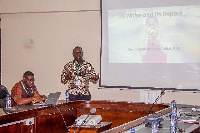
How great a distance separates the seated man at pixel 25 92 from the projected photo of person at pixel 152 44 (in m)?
2.26

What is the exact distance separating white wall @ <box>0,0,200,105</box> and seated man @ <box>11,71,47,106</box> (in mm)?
2270

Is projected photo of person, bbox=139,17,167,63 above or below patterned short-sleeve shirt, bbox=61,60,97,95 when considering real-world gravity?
above

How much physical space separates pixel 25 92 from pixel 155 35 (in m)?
2.62

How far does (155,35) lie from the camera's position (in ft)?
21.2

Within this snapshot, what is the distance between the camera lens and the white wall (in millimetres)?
7094

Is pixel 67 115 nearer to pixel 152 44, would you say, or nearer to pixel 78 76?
pixel 78 76

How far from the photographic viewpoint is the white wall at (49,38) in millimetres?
7094

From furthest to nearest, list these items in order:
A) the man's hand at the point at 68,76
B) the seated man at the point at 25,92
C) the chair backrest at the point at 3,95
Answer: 1. the man's hand at the point at 68,76
2. the seated man at the point at 25,92
3. the chair backrest at the point at 3,95

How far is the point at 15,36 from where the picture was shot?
771 cm

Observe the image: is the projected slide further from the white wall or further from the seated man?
the seated man

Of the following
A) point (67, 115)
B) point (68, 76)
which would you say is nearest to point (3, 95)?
point (67, 115)

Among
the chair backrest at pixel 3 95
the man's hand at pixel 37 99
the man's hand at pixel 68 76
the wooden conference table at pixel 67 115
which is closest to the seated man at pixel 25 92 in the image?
the man's hand at pixel 37 99

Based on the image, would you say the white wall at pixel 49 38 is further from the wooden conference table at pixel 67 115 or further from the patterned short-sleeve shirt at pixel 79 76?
the wooden conference table at pixel 67 115

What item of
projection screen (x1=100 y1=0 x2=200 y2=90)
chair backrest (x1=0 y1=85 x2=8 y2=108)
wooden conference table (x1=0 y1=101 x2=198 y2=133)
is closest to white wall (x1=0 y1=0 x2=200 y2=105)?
projection screen (x1=100 y1=0 x2=200 y2=90)
